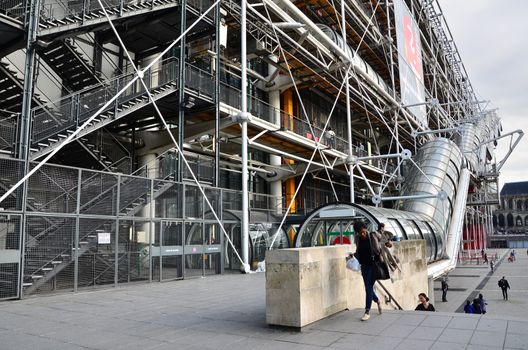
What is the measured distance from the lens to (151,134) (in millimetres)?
17547

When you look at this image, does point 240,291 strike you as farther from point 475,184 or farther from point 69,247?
point 475,184

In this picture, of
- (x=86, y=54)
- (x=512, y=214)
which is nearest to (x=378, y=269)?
(x=86, y=54)

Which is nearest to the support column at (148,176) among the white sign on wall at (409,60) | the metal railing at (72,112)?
the metal railing at (72,112)

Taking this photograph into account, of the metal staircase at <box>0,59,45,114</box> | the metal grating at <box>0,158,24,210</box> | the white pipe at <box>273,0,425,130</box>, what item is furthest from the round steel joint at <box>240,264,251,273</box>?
the white pipe at <box>273,0,425,130</box>

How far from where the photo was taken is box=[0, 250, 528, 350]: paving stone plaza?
4.85 metres

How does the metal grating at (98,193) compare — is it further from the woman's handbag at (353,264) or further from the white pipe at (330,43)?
the white pipe at (330,43)

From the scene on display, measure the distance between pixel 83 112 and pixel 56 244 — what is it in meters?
3.91

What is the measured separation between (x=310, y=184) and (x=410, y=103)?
319 inches

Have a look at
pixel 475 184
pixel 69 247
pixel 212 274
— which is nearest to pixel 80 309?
pixel 69 247

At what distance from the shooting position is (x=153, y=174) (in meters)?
17.0

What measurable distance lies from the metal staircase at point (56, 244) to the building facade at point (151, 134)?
0.10ft

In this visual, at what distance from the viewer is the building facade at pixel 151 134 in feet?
32.9

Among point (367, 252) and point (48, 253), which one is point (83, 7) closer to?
point (48, 253)

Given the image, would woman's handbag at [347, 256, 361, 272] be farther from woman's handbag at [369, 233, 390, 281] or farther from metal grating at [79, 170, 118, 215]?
metal grating at [79, 170, 118, 215]
